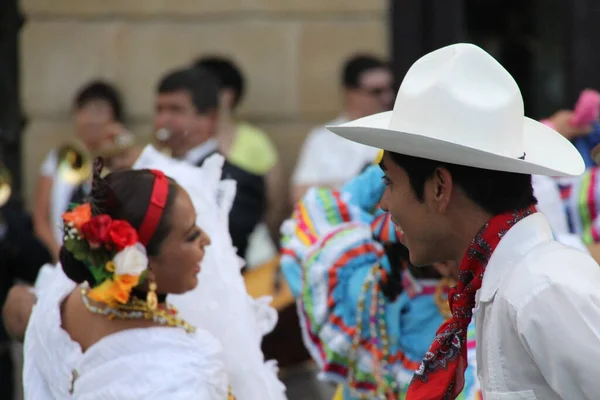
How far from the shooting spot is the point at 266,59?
345 inches

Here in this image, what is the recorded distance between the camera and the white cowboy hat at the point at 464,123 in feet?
9.11

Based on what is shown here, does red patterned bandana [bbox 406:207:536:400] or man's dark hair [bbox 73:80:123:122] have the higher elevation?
red patterned bandana [bbox 406:207:536:400]

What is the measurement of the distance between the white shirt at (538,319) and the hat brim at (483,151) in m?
0.13

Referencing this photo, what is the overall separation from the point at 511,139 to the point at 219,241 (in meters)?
1.55

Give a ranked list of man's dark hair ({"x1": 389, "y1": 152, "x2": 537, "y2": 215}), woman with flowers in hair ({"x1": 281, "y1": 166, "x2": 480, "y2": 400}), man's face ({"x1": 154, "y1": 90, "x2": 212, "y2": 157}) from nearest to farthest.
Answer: man's dark hair ({"x1": 389, "y1": 152, "x2": 537, "y2": 215}) < woman with flowers in hair ({"x1": 281, "y1": 166, "x2": 480, "y2": 400}) < man's face ({"x1": 154, "y1": 90, "x2": 212, "y2": 157})

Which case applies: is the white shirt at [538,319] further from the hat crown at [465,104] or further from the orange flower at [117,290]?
the orange flower at [117,290]

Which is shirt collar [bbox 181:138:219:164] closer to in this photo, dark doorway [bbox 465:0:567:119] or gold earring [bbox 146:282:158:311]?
dark doorway [bbox 465:0:567:119]

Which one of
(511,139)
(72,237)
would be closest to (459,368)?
(511,139)

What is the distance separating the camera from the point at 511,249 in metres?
2.73

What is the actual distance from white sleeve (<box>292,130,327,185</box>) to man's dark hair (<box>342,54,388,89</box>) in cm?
41

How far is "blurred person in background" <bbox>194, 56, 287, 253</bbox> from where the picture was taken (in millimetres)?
8016

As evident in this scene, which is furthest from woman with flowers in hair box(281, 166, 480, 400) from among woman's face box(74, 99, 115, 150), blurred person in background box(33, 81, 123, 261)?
woman's face box(74, 99, 115, 150)

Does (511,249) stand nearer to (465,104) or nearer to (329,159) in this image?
(465,104)

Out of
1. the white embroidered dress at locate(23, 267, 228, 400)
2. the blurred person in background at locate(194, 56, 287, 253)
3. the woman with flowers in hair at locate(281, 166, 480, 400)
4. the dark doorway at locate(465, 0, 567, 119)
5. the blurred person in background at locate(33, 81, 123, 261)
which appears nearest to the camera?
the white embroidered dress at locate(23, 267, 228, 400)
